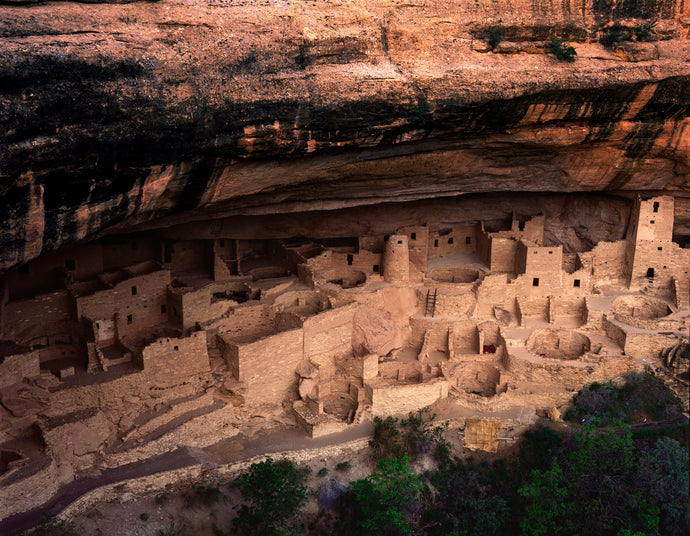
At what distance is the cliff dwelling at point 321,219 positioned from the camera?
1145cm

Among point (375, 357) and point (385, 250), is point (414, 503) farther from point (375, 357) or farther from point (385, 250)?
point (385, 250)

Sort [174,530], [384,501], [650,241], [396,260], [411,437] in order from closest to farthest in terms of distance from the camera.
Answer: [174,530] → [384,501] → [411,437] → [396,260] → [650,241]

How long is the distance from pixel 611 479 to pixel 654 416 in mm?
2776

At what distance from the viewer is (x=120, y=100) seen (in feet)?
35.9

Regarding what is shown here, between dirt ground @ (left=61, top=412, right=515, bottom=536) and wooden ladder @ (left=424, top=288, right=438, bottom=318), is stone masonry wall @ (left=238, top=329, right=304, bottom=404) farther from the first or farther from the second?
wooden ladder @ (left=424, top=288, right=438, bottom=318)

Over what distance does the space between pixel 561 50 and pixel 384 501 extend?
33.6ft

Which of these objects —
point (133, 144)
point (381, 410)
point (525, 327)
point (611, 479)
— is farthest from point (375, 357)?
point (133, 144)

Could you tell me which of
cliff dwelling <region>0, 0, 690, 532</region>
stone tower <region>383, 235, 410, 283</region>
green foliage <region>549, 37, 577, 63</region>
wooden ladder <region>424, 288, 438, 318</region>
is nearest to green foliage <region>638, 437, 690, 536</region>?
cliff dwelling <region>0, 0, 690, 532</region>

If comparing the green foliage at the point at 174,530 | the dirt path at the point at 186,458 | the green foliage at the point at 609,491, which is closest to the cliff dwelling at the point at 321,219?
the dirt path at the point at 186,458

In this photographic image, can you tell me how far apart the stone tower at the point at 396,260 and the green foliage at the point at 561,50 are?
700cm

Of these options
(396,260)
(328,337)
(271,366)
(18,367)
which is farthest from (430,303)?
(18,367)

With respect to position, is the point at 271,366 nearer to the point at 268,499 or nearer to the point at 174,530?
the point at 268,499

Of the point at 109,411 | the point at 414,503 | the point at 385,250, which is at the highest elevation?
the point at 385,250

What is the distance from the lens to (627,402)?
19.2 metres
